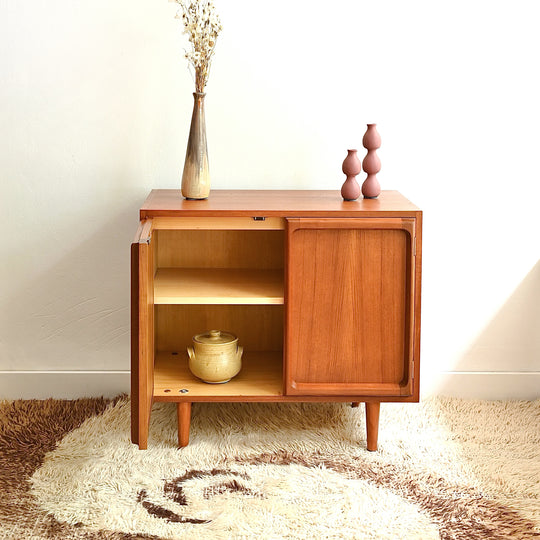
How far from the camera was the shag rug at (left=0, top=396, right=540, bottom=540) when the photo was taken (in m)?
1.81

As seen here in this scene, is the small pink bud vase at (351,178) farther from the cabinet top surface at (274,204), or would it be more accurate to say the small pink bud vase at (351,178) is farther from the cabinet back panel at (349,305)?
the cabinet back panel at (349,305)

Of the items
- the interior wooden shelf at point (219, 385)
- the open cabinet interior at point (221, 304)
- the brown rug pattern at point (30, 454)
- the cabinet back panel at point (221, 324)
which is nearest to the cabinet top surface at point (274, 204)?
the open cabinet interior at point (221, 304)

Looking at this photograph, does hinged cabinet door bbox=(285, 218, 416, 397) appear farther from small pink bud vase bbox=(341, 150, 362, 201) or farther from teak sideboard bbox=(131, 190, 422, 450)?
small pink bud vase bbox=(341, 150, 362, 201)

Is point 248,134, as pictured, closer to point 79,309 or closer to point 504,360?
point 79,309

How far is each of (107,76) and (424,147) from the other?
1.02m

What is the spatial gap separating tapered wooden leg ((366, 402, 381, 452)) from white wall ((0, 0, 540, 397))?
490mm

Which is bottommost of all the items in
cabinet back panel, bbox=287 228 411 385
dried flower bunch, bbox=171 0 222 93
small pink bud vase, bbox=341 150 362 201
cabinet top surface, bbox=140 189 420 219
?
cabinet back panel, bbox=287 228 411 385

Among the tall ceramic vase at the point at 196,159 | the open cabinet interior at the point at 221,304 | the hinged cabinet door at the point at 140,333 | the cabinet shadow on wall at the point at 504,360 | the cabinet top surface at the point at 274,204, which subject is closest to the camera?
the hinged cabinet door at the point at 140,333

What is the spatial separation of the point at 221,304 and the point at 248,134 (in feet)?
1.77

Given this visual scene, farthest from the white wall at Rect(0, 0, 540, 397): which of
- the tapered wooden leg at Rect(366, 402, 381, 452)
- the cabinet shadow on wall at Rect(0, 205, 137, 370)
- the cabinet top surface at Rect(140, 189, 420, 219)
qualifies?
the tapered wooden leg at Rect(366, 402, 381, 452)

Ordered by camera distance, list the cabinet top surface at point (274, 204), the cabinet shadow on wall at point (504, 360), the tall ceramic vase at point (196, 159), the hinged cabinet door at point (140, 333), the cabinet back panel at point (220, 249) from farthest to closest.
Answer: the cabinet shadow on wall at point (504, 360) → the cabinet back panel at point (220, 249) → the tall ceramic vase at point (196, 159) → the cabinet top surface at point (274, 204) → the hinged cabinet door at point (140, 333)

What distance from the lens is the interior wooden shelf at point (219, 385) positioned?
2.13 m

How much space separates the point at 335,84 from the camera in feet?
7.80

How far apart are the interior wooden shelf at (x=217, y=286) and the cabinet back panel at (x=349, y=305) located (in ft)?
0.34
